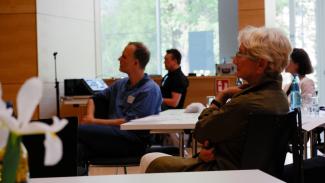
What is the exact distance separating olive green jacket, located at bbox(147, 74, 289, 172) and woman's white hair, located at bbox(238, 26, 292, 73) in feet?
0.25

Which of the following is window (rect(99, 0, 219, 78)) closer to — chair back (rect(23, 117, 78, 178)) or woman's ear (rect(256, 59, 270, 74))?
woman's ear (rect(256, 59, 270, 74))

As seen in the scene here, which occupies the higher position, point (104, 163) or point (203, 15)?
point (203, 15)

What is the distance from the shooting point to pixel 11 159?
556 millimetres

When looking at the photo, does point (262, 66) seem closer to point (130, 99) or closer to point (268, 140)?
point (268, 140)

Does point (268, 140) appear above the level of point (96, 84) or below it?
below

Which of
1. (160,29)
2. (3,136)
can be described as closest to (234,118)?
(3,136)

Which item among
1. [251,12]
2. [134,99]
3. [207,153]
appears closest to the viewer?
[207,153]

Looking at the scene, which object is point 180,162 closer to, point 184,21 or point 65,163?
point 65,163

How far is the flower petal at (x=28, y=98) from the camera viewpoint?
52cm

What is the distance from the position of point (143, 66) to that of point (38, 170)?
6.79ft

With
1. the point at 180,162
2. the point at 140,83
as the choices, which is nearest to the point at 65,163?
the point at 180,162

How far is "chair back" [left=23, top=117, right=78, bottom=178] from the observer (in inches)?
81.4

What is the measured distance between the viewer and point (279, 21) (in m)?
9.18

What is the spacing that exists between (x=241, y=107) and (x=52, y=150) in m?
1.73
